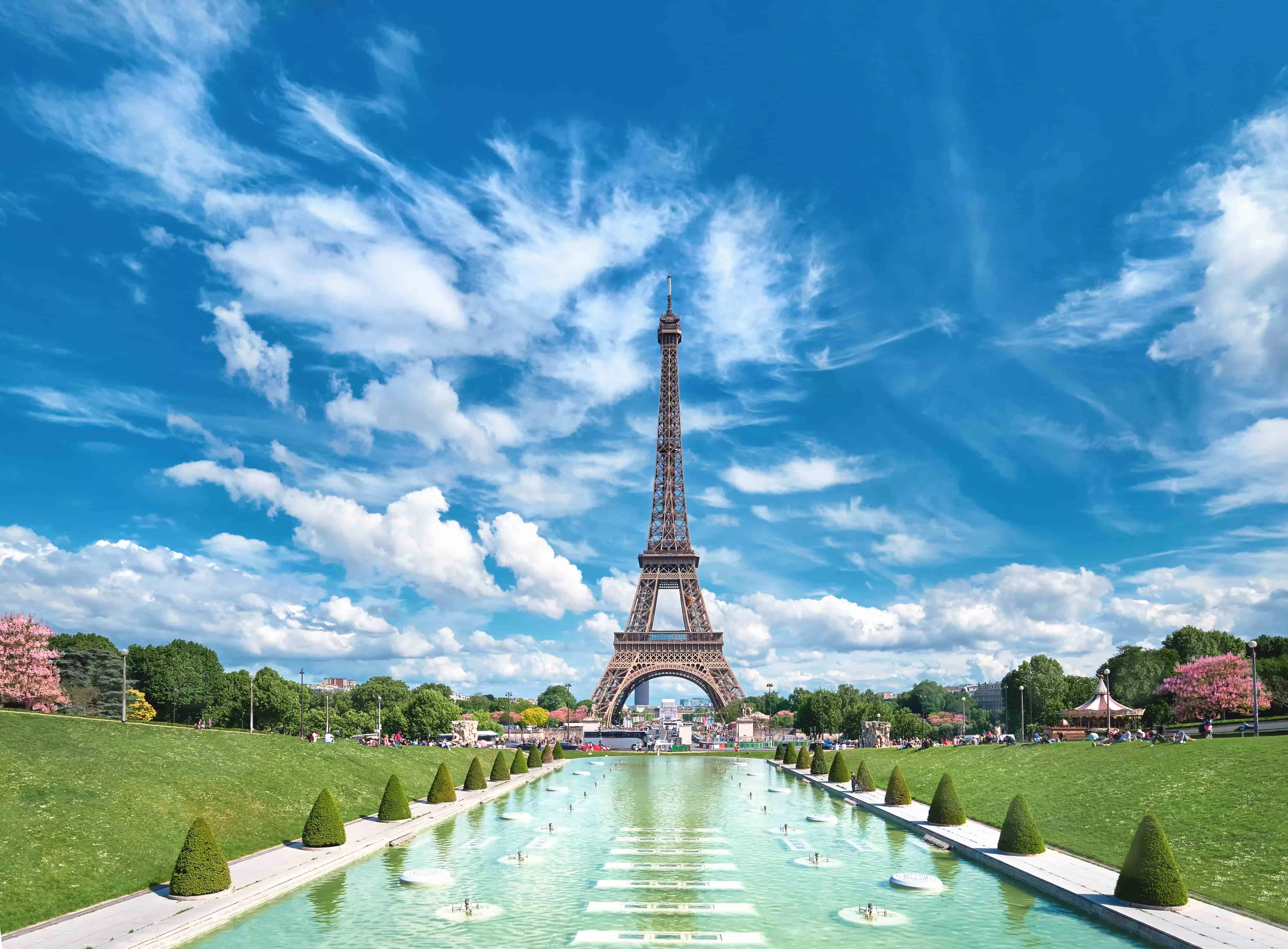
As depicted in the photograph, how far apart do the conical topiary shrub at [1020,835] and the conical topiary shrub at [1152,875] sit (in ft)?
22.2

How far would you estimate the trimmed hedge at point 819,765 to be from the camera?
206 ft

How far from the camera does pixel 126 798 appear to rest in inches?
1091

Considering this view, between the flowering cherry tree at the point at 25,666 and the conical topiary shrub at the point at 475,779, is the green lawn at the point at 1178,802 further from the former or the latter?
the flowering cherry tree at the point at 25,666

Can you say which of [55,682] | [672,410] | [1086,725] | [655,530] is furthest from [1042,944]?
[672,410]

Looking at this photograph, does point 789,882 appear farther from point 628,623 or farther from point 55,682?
point 628,623

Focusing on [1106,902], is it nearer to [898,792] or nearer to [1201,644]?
[898,792]

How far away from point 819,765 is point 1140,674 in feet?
159

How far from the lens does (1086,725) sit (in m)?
75.9

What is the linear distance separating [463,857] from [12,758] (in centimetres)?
1414

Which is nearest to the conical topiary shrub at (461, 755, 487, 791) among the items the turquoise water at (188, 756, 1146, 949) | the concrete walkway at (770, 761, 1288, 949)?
the turquoise water at (188, 756, 1146, 949)

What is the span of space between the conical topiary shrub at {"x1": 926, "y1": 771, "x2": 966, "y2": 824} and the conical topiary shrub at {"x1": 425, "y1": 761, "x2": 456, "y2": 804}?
22.1m

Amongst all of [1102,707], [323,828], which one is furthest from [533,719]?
[323,828]

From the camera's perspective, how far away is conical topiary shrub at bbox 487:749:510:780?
5712 cm

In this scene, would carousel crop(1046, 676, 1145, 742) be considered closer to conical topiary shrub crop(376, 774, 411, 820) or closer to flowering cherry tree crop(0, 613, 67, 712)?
conical topiary shrub crop(376, 774, 411, 820)
